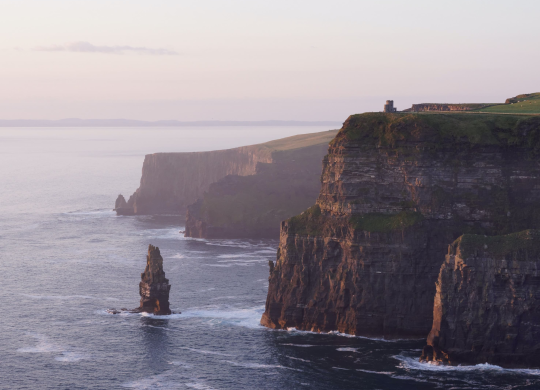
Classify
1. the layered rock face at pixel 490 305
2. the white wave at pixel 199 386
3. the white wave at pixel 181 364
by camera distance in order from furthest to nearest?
1. the white wave at pixel 181 364
2. the layered rock face at pixel 490 305
3. the white wave at pixel 199 386

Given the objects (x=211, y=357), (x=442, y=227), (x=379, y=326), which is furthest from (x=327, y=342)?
(x=442, y=227)

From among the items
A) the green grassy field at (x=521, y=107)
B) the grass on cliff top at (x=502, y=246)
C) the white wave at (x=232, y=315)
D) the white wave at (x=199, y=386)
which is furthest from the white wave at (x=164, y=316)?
the green grassy field at (x=521, y=107)

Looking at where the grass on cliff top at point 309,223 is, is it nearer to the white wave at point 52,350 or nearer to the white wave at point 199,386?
the white wave at point 199,386

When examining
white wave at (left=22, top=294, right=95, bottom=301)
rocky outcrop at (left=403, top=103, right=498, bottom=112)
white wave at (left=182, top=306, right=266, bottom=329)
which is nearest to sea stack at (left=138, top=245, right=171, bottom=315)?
white wave at (left=182, top=306, right=266, bottom=329)

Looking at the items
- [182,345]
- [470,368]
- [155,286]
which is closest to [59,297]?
[155,286]

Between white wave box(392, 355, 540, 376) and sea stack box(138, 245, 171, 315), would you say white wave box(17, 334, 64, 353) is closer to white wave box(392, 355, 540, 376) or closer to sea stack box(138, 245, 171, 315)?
sea stack box(138, 245, 171, 315)

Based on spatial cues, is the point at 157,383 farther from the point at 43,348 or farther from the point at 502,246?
the point at 502,246
